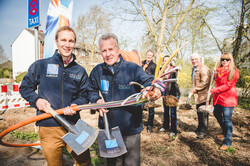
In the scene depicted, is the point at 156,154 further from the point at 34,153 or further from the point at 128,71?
the point at 34,153

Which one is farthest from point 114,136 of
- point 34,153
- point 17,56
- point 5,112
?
point 17,56

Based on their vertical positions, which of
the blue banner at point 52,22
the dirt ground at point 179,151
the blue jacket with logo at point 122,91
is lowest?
the dirt ground at point 179,151

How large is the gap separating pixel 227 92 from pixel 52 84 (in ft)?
12.0

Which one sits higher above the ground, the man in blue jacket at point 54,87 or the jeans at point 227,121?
the man in blue jacket at point 54,87

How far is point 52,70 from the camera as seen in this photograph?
2.07 m

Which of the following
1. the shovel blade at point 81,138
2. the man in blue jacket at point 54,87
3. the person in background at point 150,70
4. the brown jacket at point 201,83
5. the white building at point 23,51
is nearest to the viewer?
the shovel blade at point 81,138

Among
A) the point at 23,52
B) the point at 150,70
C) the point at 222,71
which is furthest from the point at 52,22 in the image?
the point at 23,52

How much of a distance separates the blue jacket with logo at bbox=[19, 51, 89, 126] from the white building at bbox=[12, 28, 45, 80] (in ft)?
129

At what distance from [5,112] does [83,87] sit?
6.69m

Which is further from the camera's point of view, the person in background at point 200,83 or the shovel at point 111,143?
the person in background at point 200,83


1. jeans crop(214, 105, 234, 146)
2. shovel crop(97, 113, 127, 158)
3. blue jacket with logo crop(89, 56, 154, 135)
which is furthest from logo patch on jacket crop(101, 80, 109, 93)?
jeans crop(214, 105, 234, 146)

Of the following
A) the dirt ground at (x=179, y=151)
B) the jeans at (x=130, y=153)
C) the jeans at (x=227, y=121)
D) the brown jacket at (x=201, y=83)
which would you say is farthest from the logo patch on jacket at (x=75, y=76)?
the jeans at (x=227, y=121)

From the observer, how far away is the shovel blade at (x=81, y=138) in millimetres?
1684

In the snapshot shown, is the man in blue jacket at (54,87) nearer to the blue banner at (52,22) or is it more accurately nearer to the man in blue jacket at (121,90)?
the man in blue jacket at (121,90)
